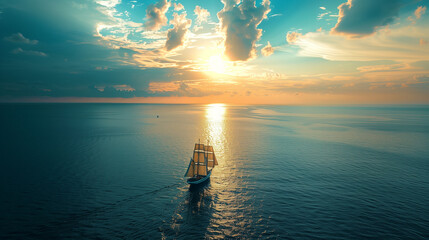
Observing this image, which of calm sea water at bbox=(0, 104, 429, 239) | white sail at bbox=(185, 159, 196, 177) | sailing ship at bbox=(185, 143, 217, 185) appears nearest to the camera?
calm sea water at bbox=(0, 104, 429, 239)

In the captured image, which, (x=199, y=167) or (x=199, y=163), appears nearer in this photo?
(x=199, y=167)

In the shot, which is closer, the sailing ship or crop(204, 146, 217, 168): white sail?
the sailing ship

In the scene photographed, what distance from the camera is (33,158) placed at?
205 feet

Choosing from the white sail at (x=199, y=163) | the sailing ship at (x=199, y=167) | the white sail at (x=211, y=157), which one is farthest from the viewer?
the white sail at (x=211, y=157)

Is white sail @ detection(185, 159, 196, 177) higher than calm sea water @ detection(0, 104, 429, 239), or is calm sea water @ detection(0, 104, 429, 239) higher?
white sail @ detection(185, 159, 196, 177)

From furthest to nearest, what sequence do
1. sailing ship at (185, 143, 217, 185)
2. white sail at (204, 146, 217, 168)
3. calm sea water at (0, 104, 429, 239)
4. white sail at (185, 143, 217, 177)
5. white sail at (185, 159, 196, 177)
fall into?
white sail at (204, 146, 217, 168)
white sail at (185, 143, 217, 177)
white sail at (185, 159, 196, 177)
sailing ship at (185, 143, 217, 185)
calm sea water at (0, 104, 429, 239)

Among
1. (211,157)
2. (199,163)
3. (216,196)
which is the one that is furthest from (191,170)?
(216,196)

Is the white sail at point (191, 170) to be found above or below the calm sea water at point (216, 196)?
above

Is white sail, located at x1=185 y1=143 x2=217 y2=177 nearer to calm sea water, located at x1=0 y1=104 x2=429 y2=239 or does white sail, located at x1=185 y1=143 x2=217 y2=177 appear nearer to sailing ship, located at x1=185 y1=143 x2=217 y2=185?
sailing ship, located at x1=185 y1=143 x2=217 y2=185

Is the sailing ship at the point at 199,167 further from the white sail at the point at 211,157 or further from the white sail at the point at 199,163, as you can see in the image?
the white sail at the point at 211,157

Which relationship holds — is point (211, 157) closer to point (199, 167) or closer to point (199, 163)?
point (199, 163)

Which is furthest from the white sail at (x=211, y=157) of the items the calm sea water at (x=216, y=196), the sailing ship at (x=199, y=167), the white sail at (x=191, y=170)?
the white sail at (x=191, y=170)

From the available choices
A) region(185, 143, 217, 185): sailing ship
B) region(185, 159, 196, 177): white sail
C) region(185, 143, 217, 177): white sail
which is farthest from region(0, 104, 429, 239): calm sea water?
region(185, 143, 217, 177): white sail

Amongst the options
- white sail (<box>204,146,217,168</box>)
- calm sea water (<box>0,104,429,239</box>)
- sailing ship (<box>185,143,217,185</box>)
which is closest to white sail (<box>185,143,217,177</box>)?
sailing ship (<box>185,143,217,185</box>)
